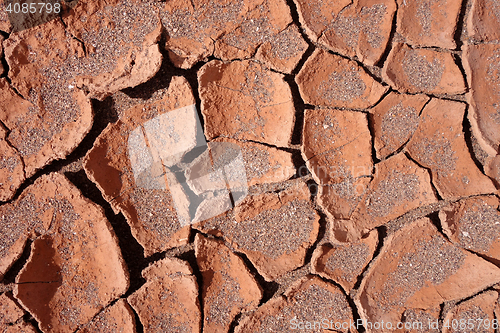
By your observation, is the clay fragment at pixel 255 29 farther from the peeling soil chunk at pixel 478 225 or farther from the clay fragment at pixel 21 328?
the clay fragment at pixel 21 328

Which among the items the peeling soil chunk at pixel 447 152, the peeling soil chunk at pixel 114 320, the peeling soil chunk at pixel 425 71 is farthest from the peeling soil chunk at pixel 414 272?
the peeling soil chunk at pixel 114 320

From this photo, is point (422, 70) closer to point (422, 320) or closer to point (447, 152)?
point (447, 152)

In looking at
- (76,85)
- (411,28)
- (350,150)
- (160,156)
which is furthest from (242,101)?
(411,28)

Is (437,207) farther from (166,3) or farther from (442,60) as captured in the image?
(166,3)

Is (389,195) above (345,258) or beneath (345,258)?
above

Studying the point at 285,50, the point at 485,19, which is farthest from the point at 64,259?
the point at 485,19

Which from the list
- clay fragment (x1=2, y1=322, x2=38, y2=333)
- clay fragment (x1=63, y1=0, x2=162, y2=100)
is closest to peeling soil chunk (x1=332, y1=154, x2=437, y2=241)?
clay fragment (x1=63, y1=0, x2=162, y2=100)
